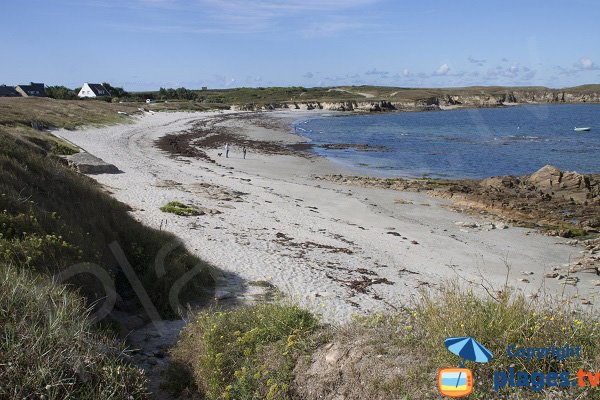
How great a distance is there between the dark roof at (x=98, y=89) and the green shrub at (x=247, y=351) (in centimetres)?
10737

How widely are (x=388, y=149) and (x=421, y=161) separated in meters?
8.09

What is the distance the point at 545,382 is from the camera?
168 inches

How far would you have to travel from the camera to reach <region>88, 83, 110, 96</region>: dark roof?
103m

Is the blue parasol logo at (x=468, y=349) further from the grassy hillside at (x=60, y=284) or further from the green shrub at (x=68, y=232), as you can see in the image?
the green shrub at (x=68, y=232)

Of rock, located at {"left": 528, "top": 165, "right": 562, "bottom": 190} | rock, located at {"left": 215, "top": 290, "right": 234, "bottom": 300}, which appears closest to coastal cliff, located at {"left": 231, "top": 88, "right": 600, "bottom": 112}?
rock, located at {"left": 528, "top": 165, "right": 562, "bottom": 190}

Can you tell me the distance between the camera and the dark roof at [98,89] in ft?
337

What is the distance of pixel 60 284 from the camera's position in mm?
6371

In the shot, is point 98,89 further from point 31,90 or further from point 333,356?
point 333,356

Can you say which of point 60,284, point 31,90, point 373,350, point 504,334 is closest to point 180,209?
point 60,284

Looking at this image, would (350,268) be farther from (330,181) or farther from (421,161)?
(421,161)

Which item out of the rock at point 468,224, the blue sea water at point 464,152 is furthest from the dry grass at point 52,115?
the rock at point 468,224

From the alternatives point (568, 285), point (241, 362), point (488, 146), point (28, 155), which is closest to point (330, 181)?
point (568, 285)

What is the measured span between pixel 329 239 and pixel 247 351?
376 inches

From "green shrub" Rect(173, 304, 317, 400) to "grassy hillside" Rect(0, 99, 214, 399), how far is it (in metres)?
0.85
